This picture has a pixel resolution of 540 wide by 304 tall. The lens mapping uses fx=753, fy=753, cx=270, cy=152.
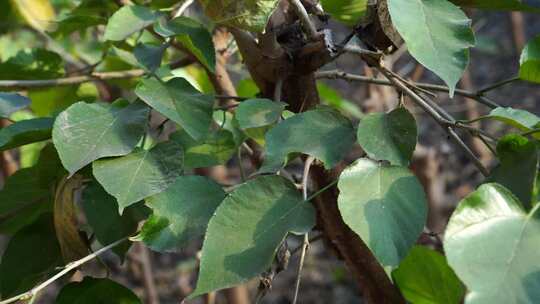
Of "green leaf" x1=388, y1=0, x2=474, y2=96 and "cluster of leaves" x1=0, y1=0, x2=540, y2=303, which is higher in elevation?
"green leaf" x1=388, y1=0, x2=474, y2=96

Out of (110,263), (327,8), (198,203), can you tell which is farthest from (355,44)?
(110,263)

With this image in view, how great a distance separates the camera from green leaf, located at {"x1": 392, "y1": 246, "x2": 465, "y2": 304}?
0.67 m

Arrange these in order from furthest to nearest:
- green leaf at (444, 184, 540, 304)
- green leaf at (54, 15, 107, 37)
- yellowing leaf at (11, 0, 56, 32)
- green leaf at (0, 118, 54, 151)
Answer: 1. yellowing leaf at (11, 0, 56, 32)
2. green leaf at (54, 15, 107, 37)
3. green leaf at (0, 118, 54, 151)
4. green leaf at (444, 184, 540, 304)

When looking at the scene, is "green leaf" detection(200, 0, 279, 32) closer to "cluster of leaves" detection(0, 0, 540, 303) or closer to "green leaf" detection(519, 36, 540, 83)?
"cluster of leaves" detection(0, 0, 540, 303)

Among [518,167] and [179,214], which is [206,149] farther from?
[518,167]

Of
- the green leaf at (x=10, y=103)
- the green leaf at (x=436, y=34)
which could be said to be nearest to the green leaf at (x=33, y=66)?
the green leaf at (x=10, y=103)

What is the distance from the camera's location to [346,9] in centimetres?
61

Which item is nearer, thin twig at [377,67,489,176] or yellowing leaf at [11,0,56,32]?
thin twig at [377,67,489,176]

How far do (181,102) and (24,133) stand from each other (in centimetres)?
13

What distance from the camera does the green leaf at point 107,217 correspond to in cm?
59

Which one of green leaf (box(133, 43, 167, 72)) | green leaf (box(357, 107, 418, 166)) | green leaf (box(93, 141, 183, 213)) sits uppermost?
green leaf (box(357, 107, 418, 166))

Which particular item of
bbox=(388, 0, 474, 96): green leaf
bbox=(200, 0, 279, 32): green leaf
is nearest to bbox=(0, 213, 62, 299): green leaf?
bbox=(200, 0, 279, 32): green leaf

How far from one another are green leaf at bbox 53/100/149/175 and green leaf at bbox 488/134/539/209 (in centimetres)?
25

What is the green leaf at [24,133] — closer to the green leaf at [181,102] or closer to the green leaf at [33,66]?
the green leaf at [181,102]
